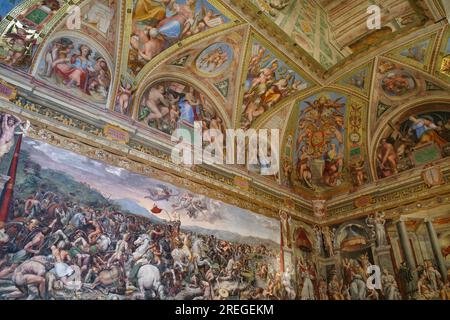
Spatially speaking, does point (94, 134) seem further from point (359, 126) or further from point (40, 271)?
point (359, 126)

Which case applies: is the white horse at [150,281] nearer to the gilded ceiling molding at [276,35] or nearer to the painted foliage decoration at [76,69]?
the painted foliage decoration at [76,69]

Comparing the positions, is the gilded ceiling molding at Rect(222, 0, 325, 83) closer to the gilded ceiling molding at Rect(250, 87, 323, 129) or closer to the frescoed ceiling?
the frescoed ceiling

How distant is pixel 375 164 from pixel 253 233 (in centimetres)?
538

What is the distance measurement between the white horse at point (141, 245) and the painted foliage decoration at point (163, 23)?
14.4 feet

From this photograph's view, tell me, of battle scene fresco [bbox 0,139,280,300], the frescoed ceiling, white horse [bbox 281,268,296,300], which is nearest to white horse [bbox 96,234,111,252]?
battle scene fresco [bbox 0,139,280,300]

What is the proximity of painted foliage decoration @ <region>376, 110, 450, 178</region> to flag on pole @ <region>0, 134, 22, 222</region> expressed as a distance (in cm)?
1116

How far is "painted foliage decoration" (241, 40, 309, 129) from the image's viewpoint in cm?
1078

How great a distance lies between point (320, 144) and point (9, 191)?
34.7ft

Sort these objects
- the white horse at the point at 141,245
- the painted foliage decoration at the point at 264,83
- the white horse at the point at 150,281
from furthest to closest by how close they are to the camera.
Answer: the painted foliage decoration at the point at 264,83
the white horse at the point at 141,245
the white horse at the point at 150,281

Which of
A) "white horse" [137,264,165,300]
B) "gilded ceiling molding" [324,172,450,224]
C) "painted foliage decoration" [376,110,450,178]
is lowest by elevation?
"white horse" [137,264,165,300]

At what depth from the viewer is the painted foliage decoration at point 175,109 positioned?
9.68m

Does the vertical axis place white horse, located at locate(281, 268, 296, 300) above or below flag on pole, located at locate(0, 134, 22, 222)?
below

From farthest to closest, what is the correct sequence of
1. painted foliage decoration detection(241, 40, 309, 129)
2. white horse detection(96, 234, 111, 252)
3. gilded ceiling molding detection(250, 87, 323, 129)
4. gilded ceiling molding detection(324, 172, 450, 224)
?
gilded ceiling molding detection(250, 87, 323, 129) < painted foliage decoration detection(241, 40, 309, 129) < gilded ceiling molding detection(324, 172, 450, 224) < white horse detection(96, 234, 111, 252)

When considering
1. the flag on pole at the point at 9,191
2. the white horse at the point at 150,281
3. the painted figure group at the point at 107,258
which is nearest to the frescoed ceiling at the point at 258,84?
the flag on pole at the point at 9,191
